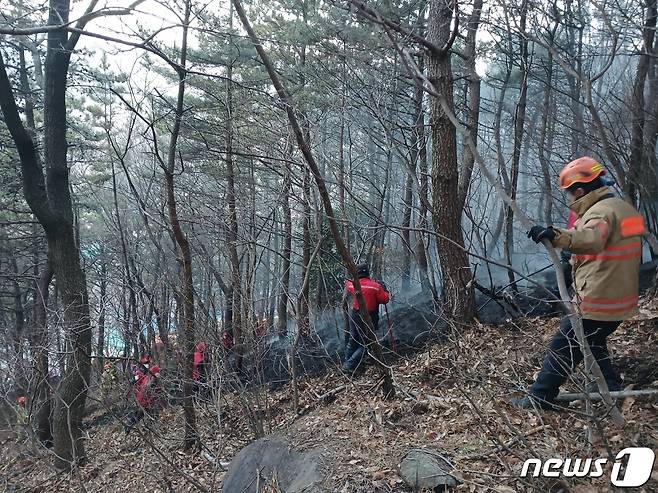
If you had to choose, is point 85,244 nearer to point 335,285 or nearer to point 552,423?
point 335,285

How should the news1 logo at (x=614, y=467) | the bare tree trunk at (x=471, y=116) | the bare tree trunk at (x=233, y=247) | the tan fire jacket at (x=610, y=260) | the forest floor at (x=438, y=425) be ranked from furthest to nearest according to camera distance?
1. the bare tree trunk at (x=471, y=116)
2. the bare tree trunk at (x=233, y=247)
3. the tan fire jacket at (x=610, y=260)
4. the forest floor at (x=438, y=425)
5. the news1 logo at (x=614, y=467)

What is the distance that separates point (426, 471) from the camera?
332cm

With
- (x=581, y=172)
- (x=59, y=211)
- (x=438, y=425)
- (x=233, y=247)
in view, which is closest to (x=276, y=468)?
(x=438, y=425)

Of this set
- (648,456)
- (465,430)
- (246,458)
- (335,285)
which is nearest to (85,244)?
(335,285)

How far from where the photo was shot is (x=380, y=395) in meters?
5.50

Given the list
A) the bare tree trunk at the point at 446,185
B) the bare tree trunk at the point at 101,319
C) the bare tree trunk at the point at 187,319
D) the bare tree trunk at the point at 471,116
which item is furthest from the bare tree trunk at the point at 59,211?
the bare tree trunk at the point at 471,116

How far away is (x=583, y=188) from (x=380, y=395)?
3.18 meters

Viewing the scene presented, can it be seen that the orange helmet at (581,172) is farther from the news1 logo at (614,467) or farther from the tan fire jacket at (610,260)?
the news1 logo at (614,467)

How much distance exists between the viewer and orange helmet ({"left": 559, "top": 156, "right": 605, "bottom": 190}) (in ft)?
10.8

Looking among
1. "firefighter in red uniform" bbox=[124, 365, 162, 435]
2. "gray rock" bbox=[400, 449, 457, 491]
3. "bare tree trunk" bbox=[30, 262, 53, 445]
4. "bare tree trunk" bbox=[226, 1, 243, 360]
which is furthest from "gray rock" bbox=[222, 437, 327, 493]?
"bare tree trunk" bbox=[30, 262, 53, 445]

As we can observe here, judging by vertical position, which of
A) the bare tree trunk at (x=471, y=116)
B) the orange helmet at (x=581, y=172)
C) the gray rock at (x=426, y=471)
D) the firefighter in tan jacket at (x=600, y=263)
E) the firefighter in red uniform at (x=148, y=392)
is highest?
the bare tree trunk at (x=471, y=116)

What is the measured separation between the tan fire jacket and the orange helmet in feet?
0.35

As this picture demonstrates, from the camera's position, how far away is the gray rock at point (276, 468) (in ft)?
13.1

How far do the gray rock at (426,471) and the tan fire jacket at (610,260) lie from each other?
Result: 55.4 inches
